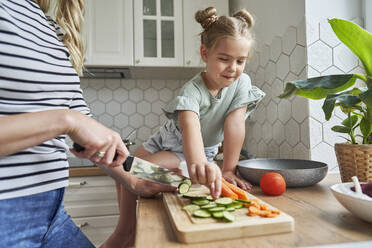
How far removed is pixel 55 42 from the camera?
699mm

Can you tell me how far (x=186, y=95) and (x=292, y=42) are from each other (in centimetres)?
61

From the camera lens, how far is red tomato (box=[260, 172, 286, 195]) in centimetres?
73

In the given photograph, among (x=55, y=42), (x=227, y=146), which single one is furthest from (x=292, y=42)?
(x=55, y=42)

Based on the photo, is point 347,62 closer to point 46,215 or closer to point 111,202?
point 46,215

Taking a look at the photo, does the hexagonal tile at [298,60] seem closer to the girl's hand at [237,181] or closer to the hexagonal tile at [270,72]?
the hexagonal tile at [270,72]

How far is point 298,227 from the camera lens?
0.51 m

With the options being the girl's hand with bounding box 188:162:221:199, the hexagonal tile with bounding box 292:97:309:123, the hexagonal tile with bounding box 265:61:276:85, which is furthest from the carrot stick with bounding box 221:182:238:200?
the hexagonal tile with bounding box 265:61:276:85

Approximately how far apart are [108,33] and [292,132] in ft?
4.53

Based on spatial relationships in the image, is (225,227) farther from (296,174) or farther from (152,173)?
(296,174)

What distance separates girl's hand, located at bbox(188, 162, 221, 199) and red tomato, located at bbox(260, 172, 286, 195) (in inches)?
6.8

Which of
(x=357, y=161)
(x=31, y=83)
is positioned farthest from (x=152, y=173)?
(x=357, y=161)

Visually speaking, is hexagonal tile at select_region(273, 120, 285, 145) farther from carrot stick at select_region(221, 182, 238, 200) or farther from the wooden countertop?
carrot stick at select_region(221, 182, 238, 200)

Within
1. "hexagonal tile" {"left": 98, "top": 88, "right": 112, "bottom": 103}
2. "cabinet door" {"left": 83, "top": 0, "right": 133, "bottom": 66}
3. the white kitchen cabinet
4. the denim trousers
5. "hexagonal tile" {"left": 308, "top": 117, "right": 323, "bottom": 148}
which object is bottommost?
the white kitchen cabinet

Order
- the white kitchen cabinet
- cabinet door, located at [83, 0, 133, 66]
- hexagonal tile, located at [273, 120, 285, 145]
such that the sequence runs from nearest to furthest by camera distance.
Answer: hexagonal tile, located at [273, 120, 285, 145], the white kitchen cabinet, cabinet door, located at [83, 0, 133, 66]
